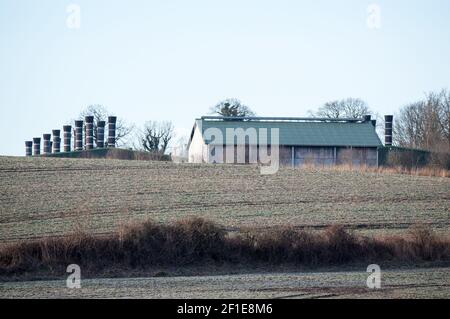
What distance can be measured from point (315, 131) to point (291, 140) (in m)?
2.75

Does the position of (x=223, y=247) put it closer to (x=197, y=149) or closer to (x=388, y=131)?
(x=197, y=149)

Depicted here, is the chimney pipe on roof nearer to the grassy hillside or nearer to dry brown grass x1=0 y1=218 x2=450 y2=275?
the grassy hillside

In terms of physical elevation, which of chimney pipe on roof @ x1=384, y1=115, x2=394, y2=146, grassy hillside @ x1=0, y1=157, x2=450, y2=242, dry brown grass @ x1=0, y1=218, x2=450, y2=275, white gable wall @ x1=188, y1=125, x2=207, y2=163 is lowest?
dry brown grass @ x1=0, y1=218, x2=450, y2=275

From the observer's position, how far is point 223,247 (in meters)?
32.0

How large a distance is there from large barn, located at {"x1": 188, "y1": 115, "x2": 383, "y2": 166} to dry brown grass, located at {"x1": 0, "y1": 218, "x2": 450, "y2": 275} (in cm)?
2835

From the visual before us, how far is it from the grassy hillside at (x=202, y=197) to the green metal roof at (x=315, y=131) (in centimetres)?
1188

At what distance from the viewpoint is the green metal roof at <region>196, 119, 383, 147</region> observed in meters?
64.8

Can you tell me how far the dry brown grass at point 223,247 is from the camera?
100 ft

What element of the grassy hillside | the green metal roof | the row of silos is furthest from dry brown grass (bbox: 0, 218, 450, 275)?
the row of silos

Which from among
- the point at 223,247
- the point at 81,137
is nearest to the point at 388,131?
the point at 81,137
